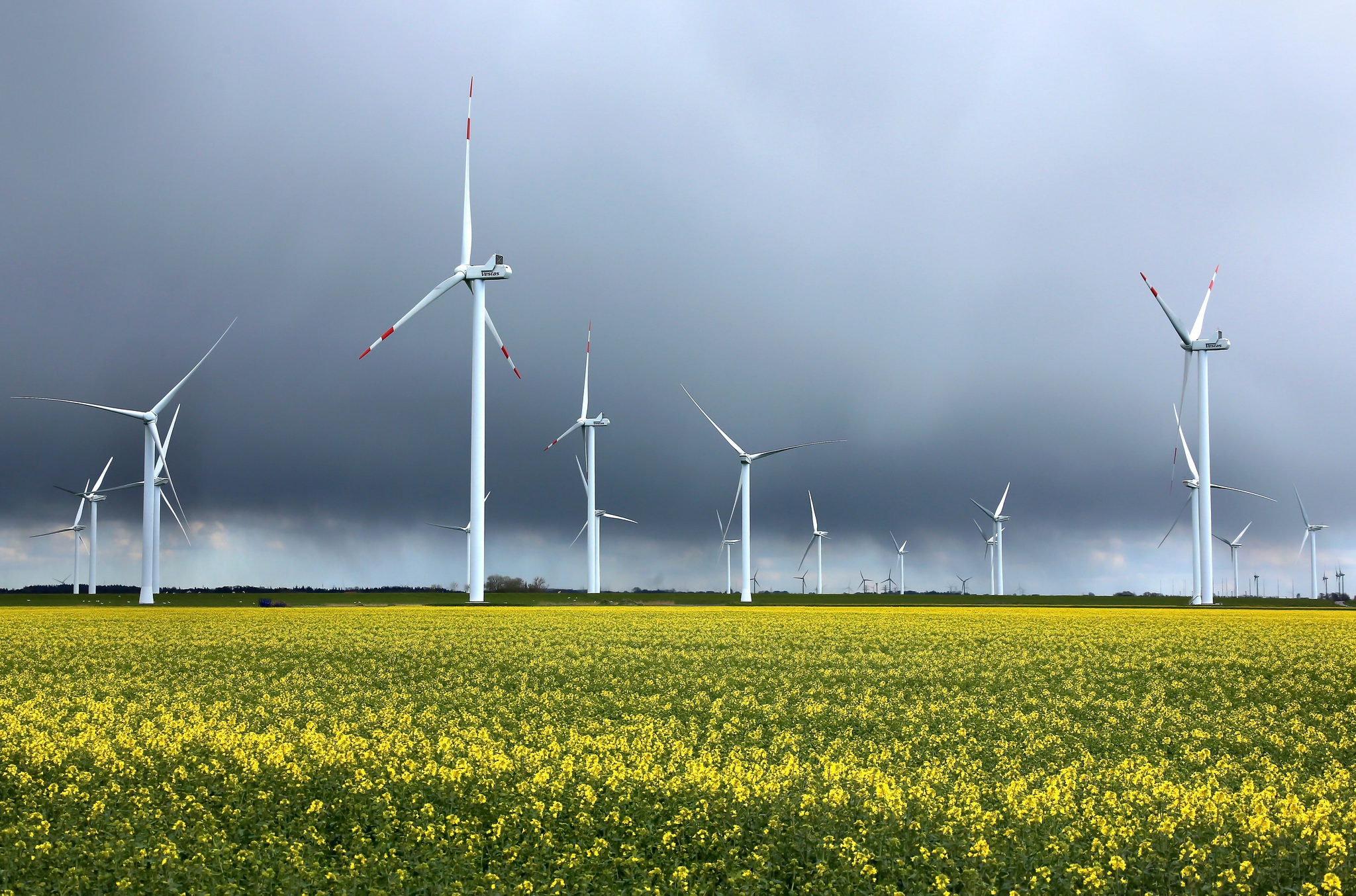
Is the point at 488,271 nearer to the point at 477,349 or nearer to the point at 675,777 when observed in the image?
the point at 477,349

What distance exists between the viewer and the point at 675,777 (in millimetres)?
17906

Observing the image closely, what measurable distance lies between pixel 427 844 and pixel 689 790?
14.8 feet

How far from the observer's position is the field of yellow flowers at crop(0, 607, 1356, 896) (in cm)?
1414

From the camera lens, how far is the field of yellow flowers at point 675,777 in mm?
14141

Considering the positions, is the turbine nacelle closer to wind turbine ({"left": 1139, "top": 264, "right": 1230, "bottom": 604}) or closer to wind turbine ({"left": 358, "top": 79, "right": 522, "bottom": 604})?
wind turbine ({"left": 358, "top": 79, "right": 522, "bottom": 604})

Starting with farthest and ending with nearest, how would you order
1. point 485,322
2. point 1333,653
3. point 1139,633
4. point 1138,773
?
point 485,322, point 1139,633, point 1333,653, point 1138,773

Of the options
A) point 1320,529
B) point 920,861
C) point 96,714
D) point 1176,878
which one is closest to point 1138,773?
point 1176,878

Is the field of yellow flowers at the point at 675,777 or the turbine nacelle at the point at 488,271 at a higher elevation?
the turbine nacelle at the point at 488,271

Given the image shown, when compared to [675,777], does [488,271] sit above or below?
above

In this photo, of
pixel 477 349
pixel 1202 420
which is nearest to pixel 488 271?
pixel 477 349

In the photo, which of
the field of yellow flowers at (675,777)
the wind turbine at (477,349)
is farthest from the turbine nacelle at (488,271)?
the field of yellow flowers at (675,777)

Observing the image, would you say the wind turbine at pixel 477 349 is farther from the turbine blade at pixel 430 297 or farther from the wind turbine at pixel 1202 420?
the wind turbine at pixel 1202 420

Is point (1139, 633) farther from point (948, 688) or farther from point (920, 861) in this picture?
point (920, 861)

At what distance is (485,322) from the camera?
98562 millimetres
